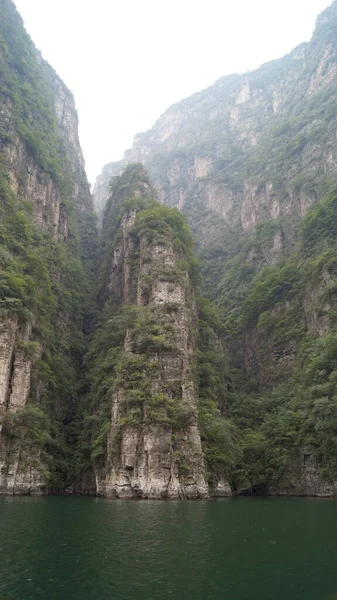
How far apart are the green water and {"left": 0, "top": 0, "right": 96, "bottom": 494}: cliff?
19.2 m

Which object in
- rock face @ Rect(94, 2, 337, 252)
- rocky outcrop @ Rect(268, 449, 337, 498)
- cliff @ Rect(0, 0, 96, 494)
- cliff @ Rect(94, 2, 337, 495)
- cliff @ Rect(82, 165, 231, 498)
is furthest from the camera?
rock face @ Rect(94, 2, 337, 252)

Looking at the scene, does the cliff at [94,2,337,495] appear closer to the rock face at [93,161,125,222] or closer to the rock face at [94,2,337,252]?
the rock face at [94,2,337,252]

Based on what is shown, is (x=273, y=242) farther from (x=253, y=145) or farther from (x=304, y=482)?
(x=253, y=145)

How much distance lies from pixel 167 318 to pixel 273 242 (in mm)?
36122

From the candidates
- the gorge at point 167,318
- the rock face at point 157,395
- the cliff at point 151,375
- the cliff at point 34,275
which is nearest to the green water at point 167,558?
the rock face at point 157,395

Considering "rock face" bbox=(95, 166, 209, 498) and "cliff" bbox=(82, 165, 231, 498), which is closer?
"rock face" bbox=(95, 166, 209, 498)

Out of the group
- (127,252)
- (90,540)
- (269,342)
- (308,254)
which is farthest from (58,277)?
(90,540)

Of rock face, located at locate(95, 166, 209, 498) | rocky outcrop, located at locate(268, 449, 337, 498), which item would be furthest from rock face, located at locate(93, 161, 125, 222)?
rocky outcrop, located at locate(268, 449, 337, 498)

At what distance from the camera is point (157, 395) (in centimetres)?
4628

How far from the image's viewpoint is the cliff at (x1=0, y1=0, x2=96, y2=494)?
144 ft

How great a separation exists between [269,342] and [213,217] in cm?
5482

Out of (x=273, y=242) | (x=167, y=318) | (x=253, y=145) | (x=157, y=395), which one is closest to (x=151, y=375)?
(x=157, y=395)

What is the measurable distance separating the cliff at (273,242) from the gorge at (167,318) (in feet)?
0.98

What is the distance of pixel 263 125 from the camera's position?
130000 mm
